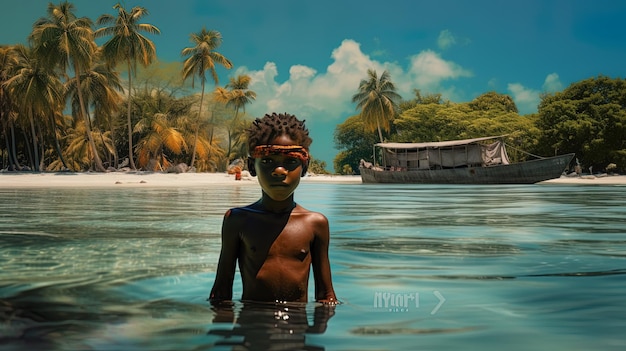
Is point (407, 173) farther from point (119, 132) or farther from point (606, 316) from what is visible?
point (606, 316)

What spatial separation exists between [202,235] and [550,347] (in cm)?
597

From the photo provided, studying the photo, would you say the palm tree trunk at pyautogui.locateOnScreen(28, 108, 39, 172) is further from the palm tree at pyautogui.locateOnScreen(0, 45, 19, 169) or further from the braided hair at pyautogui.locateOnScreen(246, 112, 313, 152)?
the braided hair at pyautogui.locateOnScreen(246, 112, 313, 152)

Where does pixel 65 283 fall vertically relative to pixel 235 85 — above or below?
→ below

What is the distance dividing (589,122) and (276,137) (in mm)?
48981

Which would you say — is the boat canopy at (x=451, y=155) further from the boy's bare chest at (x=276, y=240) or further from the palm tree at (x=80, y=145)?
the boy's bare chest at (x=276, y=240)

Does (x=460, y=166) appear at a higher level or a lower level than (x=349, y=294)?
higher

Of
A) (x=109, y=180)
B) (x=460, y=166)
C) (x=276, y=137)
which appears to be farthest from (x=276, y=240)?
(x=460, y=166)

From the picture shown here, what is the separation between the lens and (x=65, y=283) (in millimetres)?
4703

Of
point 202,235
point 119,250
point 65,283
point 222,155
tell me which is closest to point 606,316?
point 65,283

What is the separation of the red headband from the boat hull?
126 ft

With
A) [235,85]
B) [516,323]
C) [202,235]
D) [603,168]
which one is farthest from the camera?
[235,85]

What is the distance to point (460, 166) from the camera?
142 ft

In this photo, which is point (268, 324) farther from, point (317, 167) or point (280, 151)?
point (317, 167)

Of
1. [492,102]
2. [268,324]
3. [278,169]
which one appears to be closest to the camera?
[268,324]
